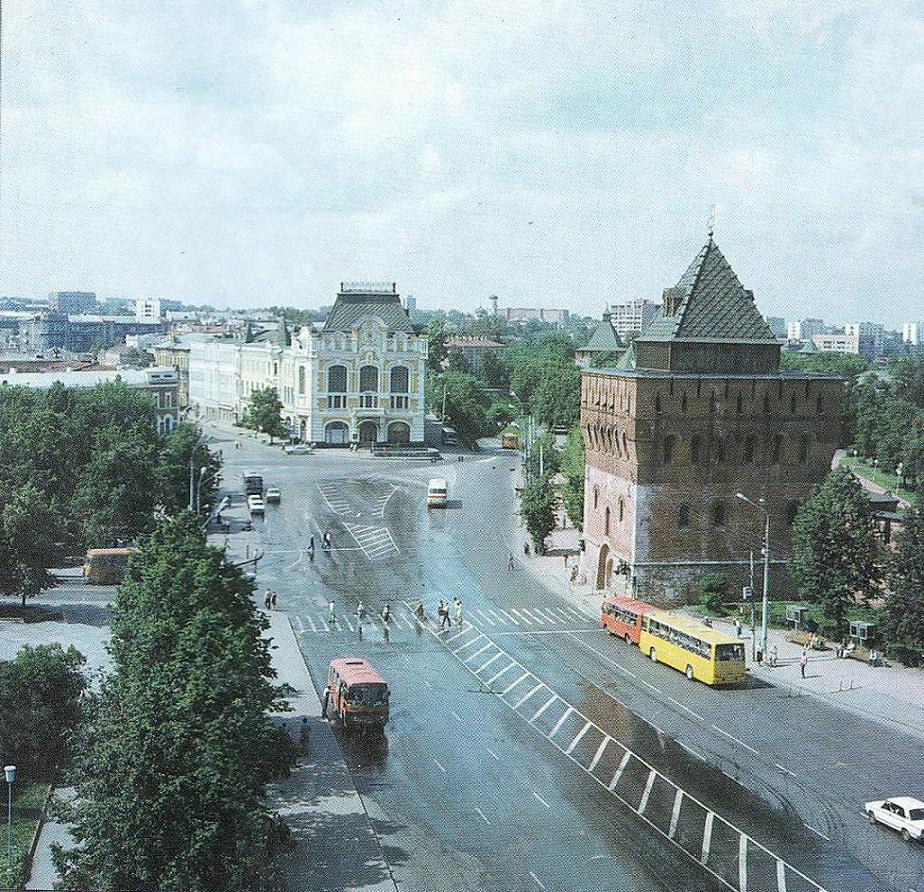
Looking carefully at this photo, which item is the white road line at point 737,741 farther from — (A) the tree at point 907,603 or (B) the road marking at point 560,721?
(A) the tree at point 907,603

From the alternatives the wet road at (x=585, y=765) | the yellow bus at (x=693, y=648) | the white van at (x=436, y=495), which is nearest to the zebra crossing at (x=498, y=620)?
the wet road at (x=585, y=765)

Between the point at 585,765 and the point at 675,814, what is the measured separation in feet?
14.0

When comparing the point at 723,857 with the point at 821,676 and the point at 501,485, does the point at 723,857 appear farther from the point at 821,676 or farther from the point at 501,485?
the point at 501,485

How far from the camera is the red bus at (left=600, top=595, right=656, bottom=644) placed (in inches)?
1880

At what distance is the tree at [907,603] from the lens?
44.4 m

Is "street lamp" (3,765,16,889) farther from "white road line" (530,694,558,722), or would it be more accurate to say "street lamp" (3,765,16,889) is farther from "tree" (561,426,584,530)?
"tree" (561,426,584,530)

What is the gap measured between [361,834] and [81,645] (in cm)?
2027

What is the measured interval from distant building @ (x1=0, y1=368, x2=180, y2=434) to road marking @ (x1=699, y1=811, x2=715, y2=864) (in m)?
76.2

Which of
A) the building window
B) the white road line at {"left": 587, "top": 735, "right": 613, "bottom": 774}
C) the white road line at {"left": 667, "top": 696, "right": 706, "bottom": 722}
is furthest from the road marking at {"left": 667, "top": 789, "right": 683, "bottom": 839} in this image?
the building window

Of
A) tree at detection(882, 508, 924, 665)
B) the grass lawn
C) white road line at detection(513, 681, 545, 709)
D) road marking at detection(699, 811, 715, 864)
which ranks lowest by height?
the grass lawn

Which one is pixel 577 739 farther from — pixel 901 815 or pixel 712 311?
pixel 712 311

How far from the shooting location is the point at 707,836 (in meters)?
28.5

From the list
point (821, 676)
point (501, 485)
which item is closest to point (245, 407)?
point (501, 485)

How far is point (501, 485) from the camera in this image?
328 feet
